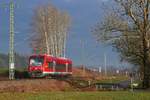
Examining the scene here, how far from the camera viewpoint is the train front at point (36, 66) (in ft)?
215

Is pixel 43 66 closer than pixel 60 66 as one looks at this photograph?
Yes

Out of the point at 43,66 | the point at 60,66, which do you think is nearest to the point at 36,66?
the point at 43,66

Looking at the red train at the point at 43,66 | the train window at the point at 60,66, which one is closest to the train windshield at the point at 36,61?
the red train at the point at 43,66

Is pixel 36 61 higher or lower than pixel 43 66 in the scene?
higher

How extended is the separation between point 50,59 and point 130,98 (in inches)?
1505

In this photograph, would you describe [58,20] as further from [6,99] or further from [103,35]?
[6,99]

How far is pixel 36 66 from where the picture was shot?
65.8 m

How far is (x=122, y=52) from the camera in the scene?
5066 centimetres

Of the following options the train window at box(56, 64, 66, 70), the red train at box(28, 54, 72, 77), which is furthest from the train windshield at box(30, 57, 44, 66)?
the train window at box(56, 64, 66, 70)

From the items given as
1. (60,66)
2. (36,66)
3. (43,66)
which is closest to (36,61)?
(36,66)

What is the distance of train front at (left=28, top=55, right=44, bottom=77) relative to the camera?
65.5 m

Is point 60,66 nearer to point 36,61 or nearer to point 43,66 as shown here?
point 36,61

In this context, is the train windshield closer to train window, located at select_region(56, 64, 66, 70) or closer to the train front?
the train front

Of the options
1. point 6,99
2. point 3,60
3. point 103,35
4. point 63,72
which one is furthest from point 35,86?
point 3,60
